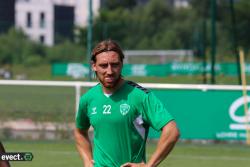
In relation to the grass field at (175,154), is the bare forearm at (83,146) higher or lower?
higher

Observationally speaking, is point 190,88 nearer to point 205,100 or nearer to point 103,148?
point 205,100

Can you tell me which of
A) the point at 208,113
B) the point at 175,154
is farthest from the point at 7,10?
the point at 175,154

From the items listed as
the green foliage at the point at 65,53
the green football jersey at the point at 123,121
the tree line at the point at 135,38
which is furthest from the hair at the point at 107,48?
the green foliage at the point at 65,53

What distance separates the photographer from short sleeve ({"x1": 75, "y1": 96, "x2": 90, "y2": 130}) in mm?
5954

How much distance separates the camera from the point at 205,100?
730 inches

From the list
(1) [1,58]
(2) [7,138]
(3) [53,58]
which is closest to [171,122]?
(2) [7,138]

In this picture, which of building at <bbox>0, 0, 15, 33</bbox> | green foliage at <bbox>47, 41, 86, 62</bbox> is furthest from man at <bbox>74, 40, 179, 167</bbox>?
building at <bbox>0, 0, 15, 33</bbox>

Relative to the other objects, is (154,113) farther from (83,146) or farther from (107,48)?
(83,146)

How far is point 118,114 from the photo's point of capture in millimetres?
5703

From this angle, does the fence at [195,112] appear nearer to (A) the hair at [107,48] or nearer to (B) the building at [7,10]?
(A) the hair at [107,48]

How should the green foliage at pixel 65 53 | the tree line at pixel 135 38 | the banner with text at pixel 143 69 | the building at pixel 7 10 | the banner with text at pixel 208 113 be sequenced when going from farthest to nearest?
the building at pixel 7 10 → the green foliage at pixel 65 53 → the banner with text at pixel 143 69 → the tree line at pixel 135 38 → the banner with text at pixel 208 113

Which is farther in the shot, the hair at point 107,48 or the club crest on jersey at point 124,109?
the club crest on jersey at point 124,109

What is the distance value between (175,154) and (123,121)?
10669 mm

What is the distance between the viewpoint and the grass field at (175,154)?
48.2 ft
